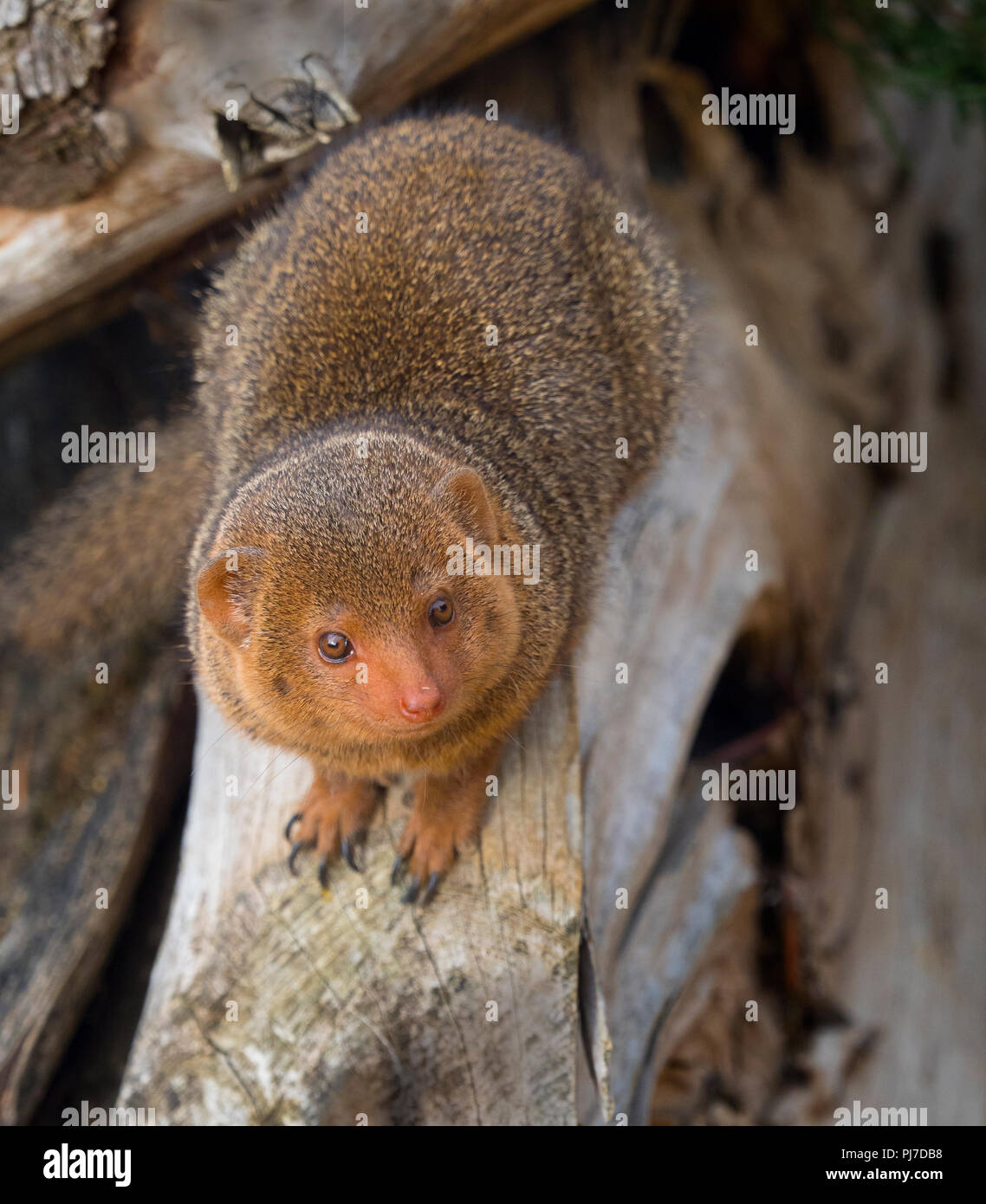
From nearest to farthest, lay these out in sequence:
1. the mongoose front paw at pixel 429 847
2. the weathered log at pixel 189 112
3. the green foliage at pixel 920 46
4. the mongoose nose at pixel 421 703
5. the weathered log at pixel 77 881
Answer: the mongoose nose at pixel 421 703 → the mongoose front paw at pixel 429 847 → the weathered log at pixel 189 112 → the weathered log at pixel 77 881 → the green foliage at pixel 920 46

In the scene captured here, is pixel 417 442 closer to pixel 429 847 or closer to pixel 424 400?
pixel 424 400

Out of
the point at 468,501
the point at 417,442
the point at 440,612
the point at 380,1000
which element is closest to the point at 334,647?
the point at 440,612

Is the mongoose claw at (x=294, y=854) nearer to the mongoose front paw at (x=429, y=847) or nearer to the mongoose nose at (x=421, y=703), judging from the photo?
the mongoose front paw at (x=429, y=847)

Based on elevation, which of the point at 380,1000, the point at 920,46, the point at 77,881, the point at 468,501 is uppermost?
the point at 920,46

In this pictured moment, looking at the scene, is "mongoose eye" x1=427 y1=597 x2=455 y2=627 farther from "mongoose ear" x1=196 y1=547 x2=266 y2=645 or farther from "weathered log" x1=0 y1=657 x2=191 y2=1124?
"weathered log" x1=0 y1=657 x2=191 y2=1124

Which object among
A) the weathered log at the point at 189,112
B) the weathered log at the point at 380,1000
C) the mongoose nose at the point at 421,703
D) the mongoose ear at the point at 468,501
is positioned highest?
the weathered log at the point at 189,112

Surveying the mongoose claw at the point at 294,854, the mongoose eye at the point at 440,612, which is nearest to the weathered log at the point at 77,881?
the mongoose claw at the point at 294,854

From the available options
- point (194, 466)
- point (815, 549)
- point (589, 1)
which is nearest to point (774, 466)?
point (815, 549)
